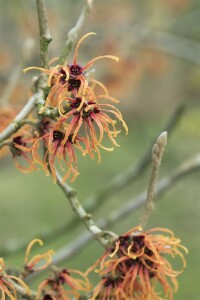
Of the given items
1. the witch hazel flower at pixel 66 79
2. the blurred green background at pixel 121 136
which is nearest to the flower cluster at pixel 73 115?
the witch hazel flower at pixel 66 79

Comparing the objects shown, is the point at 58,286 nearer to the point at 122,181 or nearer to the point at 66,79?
the point at 66,79

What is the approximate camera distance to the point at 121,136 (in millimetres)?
5688

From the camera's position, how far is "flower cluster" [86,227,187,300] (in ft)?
2.75

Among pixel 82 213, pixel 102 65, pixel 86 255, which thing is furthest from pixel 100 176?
pixel 82 213

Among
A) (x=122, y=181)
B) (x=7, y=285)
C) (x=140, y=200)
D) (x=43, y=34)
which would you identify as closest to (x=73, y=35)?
(x=43, y=34)

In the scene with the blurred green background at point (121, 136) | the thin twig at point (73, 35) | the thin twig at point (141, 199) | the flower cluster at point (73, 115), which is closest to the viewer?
the flower cluster at point (73, 115)

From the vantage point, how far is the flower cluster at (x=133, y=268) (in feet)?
2.75

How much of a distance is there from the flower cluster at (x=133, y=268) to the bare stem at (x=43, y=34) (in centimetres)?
27

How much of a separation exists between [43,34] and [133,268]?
36 centimetres

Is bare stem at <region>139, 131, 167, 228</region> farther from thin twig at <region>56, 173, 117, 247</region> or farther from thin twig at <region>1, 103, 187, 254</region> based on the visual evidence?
thin twig at <region>1, 103, 187, 254</region>

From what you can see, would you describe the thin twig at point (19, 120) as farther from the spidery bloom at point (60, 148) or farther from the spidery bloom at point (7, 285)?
the spidery bloom at point (7, 285)

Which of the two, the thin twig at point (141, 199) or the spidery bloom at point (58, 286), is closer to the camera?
the spidery bloom at point (58, 286)

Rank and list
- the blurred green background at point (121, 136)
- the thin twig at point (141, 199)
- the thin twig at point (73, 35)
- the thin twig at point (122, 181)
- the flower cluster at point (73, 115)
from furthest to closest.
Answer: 1. the blurred green background at point (121, 136)
2. the thin twig at point (122, 181)
3. the thin twig at point (141, 199)
4. the thin twig at point (73, 35)
5. the flower cluster at point (73, 115)

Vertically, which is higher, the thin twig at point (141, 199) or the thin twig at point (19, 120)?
the thin twig at point (141, 199)
